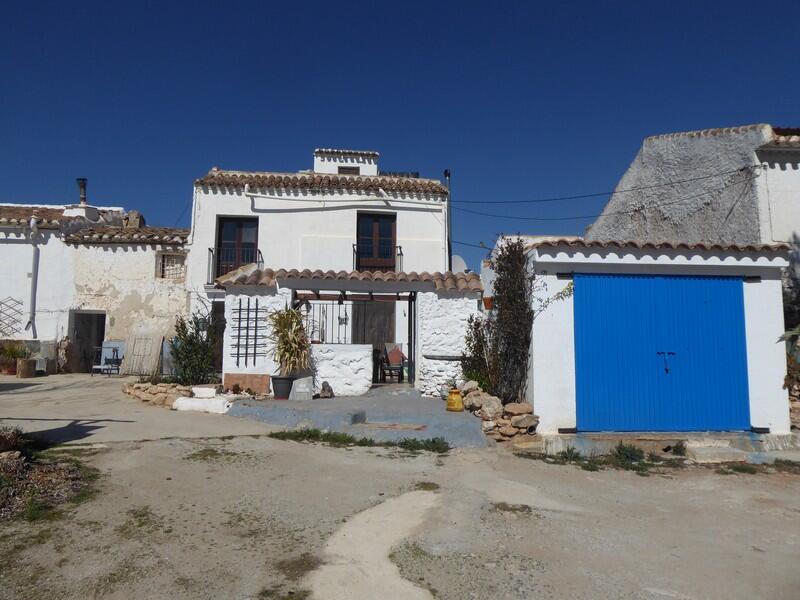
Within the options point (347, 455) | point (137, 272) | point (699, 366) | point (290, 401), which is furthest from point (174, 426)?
point (137, 272)

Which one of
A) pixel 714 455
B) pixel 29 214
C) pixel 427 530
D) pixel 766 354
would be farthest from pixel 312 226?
pixel 427 530

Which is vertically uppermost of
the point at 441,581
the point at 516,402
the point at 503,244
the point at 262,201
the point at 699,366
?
the point at 262,201

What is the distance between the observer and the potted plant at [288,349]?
31.9ft

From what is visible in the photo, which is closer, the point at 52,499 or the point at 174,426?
the point at 52,499

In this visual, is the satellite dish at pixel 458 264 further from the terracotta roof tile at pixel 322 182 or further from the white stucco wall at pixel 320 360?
the white stucco wall at pixel 320 360

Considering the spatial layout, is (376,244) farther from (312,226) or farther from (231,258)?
(231,258)

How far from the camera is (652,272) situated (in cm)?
770

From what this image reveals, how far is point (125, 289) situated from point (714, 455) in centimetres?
1714

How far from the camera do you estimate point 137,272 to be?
17.1 m

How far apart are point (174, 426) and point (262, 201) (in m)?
10.4

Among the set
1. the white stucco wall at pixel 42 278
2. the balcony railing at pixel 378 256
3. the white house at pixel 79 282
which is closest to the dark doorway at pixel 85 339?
the white house at pixel 79 282

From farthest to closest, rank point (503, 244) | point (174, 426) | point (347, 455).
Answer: point (503, 244) → point (174, 426) → point (347, 455)

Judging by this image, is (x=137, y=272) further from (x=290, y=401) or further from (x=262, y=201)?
(x=290, y=401)

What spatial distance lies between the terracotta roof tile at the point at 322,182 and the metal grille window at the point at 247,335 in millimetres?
7791
